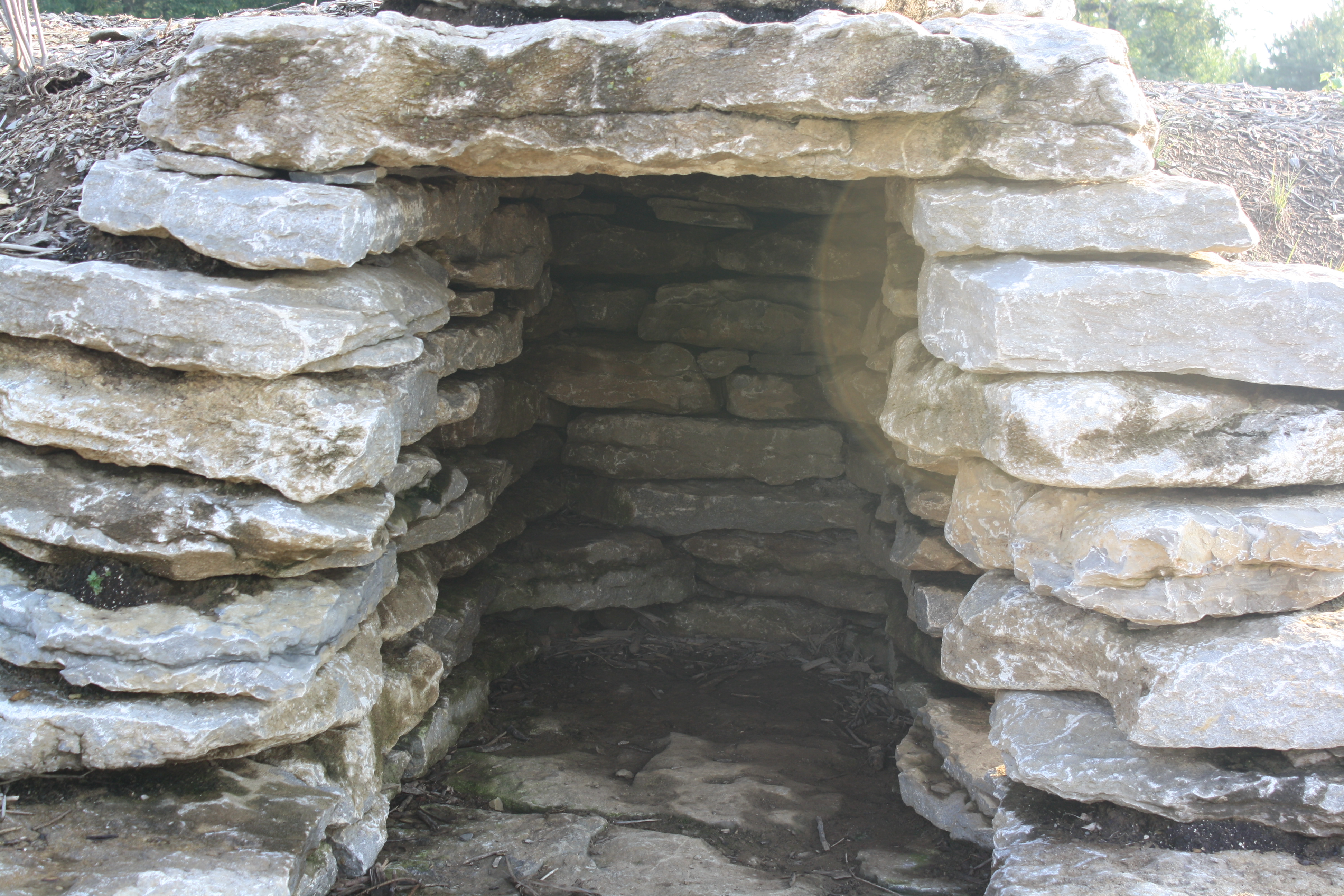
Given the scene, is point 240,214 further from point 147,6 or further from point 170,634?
point 147,6

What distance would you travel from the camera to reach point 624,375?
182 inches

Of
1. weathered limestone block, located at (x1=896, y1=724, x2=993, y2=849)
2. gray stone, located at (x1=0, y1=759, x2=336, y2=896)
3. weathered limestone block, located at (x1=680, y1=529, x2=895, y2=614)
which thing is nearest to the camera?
gray stone, located at (x1=0, y1=759, x2=336, y2=896)

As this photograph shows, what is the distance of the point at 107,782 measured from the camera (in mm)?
2305

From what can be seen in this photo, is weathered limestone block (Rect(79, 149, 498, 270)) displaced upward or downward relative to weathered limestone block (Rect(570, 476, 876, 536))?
upward

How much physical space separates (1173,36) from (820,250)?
10206 mm

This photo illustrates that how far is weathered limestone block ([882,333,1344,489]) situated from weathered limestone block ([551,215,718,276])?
7.86 ft

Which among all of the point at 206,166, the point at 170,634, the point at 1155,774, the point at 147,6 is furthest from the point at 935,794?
the point at 147,6

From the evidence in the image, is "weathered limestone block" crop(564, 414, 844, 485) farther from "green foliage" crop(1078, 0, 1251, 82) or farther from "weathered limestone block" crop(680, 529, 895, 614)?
"green foliage" crop(1078, 0, 1251, 82)

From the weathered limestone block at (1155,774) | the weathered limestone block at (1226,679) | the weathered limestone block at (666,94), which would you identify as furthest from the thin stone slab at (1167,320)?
the weathered limestone block at (1155,774)

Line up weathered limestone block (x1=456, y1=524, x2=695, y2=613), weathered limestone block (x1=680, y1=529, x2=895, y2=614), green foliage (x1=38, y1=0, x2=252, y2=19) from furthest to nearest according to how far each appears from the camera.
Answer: green foliage (x1=38, y1=0, x2=252, y2=19)
weathered limestone block (x1=680, y1=529, x2=895, y2=614)
weathered limestone block (x1=456, y1=524, x2=695, y2=613)

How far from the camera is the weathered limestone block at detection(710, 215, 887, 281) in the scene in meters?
4.43

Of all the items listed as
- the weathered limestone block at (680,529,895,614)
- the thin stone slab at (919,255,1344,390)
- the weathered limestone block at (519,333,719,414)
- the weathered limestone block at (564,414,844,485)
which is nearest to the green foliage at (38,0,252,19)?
the weathered limestone block at (519,333,719,414)

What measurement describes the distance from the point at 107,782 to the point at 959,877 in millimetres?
2155

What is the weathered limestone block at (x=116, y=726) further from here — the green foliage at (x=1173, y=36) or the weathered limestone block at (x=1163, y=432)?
the green foliage at (x=1173, y=36)
